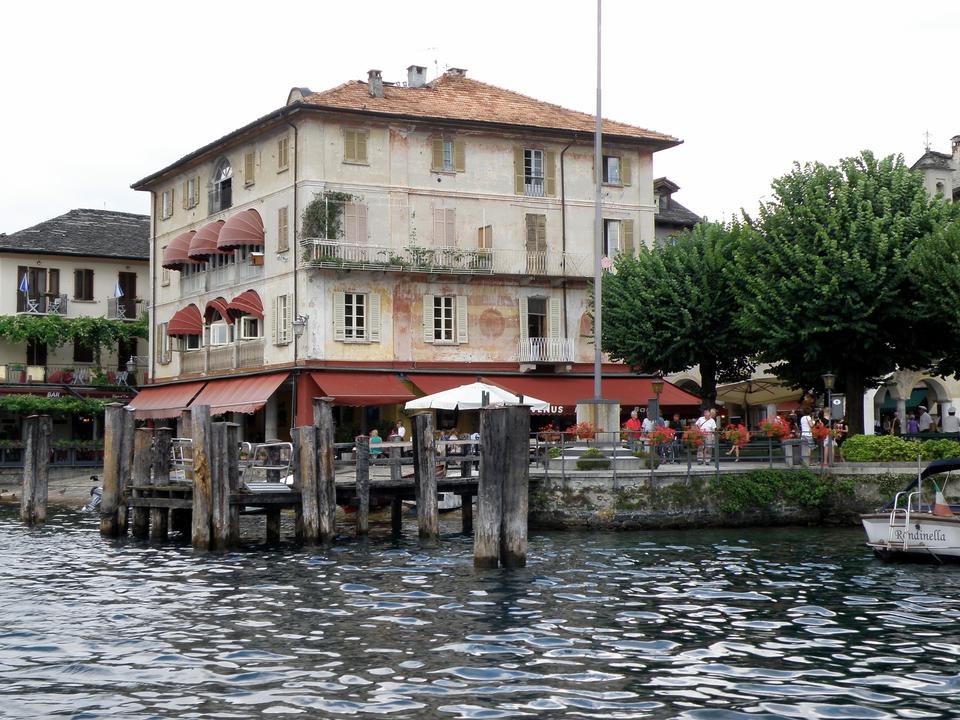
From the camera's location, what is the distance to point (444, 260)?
46.2 metres

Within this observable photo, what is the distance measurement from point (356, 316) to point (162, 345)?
13.4 meters

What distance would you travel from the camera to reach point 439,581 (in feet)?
70.2

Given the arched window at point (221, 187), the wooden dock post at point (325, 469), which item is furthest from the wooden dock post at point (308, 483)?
the arched window at point (221, 187)

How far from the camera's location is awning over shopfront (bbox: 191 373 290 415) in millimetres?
44312

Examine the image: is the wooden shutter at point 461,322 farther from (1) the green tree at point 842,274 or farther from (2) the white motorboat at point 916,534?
(2) the white motorboat at point 916,534

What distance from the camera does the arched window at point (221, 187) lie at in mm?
50562

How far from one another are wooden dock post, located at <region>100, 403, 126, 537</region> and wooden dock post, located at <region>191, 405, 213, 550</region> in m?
4.14

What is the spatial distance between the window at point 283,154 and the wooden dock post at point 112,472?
18337 mm

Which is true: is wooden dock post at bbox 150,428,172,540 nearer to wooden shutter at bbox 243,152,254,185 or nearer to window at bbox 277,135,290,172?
window at bbox 277,135,290,172

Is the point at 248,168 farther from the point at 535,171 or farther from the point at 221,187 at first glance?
the point at 535,171

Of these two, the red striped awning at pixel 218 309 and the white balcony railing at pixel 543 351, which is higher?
the red striped awning at pixel 218 309

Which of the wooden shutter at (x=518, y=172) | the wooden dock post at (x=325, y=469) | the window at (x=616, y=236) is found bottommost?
the wooden dock post at (x=325, y=469)

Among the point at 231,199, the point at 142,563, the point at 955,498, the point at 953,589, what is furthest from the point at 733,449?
the point at 231,199

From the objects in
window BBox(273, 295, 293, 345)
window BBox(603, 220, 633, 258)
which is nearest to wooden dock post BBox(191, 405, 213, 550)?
window BBox(273, 295, 293, 345)
